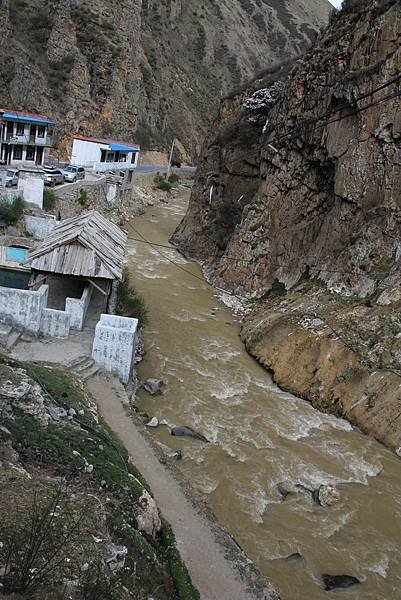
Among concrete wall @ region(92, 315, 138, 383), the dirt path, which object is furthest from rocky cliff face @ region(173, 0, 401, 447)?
the dirt path

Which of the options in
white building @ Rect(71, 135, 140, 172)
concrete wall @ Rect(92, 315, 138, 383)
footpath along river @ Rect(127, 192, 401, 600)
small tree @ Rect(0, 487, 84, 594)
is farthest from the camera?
white building @ Rect(71, 135, 140, 172)

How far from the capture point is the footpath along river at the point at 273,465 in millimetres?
10992

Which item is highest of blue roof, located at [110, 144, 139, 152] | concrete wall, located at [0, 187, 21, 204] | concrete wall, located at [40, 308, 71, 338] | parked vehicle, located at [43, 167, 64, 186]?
blue roof, located at [110, 144, 139, 152]

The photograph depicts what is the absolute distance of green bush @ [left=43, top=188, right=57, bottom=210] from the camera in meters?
27.9

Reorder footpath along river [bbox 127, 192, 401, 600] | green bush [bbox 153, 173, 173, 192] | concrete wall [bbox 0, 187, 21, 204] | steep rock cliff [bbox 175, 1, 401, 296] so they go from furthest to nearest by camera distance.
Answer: green bush [bbox 153, 173, 173, 192], concrete wall [bbox 0, 187, 21, 204], steep rock cliff [bbox 175, 1, 401, 296], footpath along river [bbox 127, 192, 401, 600]

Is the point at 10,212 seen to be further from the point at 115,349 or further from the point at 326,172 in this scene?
the point at 326,172

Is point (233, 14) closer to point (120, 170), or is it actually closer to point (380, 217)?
point (120, 170)

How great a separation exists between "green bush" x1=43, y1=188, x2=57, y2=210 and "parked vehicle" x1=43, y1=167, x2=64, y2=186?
2.64m

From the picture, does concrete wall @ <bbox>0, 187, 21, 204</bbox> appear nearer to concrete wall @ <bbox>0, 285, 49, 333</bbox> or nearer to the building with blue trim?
concrete wall @ <bbox>0, 285, 49, 333</bbox>

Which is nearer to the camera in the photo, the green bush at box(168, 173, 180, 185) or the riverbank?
the riverbank

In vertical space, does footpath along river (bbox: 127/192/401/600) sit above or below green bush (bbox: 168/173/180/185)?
below

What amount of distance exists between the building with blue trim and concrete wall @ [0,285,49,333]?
25.1 metres

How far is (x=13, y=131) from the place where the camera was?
3819 centimetres

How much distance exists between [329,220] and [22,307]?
1460cm
